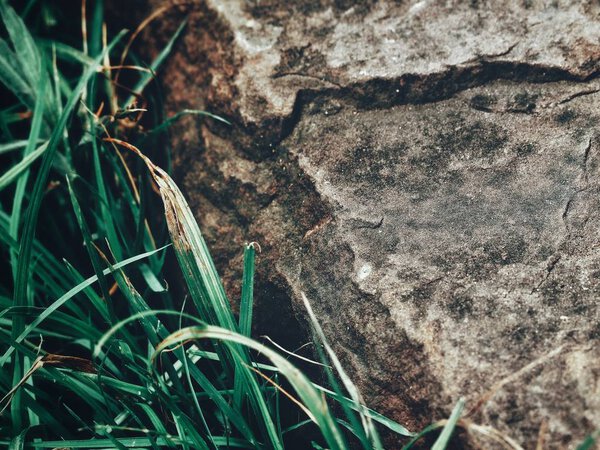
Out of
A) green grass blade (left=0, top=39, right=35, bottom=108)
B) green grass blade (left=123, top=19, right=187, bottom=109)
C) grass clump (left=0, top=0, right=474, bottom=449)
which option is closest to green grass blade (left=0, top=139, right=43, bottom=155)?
grass clump (left=0, top=0, right=474, bottom=449)

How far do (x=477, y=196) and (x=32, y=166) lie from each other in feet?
3.86

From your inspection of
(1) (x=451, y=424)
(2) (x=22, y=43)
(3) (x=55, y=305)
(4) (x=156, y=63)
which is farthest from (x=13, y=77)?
(1) (x=451, y=424)

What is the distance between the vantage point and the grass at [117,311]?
922 mm

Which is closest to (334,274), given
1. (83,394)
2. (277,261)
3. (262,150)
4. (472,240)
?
(277,261)

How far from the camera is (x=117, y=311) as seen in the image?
1.30 metres

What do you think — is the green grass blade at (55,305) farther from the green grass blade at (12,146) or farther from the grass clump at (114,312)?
the green grass blade at (12,146)

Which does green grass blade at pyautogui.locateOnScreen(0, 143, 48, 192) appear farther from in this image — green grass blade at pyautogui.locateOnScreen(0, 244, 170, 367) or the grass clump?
Result: green grass blade at pyautogui.locateOnScreen(0, 244, 170, 367)

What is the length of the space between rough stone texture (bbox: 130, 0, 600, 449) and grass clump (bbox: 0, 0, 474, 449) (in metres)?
0.11

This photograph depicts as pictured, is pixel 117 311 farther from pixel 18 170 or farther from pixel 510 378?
pixel 510 378

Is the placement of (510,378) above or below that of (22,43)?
below

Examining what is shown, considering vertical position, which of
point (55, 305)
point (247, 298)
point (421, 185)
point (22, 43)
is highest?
point (22, 43)

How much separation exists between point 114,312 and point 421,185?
0.75 metres

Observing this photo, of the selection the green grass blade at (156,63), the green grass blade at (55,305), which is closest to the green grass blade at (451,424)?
the green grass blade at (55,305)

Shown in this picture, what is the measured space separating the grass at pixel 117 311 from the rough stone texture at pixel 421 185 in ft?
0.32
